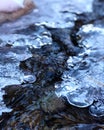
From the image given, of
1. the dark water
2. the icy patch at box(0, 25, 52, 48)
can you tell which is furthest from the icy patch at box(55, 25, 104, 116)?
the icy patch at box(0, 25, 52, 48)

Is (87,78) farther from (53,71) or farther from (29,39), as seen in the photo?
(29,39)

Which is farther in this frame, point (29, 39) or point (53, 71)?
point (29, 39)

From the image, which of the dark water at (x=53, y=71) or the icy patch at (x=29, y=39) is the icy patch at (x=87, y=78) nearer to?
the dark water at (x=53, y=71)

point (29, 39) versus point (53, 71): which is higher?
point (29, 39)

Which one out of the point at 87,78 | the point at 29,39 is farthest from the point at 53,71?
the point at 29,39

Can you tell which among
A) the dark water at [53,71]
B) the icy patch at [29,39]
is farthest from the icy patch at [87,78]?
the icy patch at [29,39]

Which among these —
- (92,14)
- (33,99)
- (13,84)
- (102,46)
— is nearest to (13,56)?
(13,84)

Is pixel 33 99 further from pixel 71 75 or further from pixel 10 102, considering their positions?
pixel 71 75
